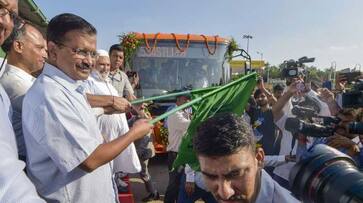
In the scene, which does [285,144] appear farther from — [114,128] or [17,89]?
[17,89]

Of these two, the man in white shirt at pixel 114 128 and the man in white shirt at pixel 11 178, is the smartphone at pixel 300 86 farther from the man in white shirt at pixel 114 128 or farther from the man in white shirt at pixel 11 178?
the man in white shirt at pixel 11 178

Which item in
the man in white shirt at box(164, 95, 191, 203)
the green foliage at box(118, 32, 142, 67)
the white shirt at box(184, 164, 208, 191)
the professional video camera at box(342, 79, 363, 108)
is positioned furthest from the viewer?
the green foliage at box(118, 32, 142, 67)

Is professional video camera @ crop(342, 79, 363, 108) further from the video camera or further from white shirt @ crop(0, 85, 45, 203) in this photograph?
white shirt @ crop(0, 85, 45, 203)

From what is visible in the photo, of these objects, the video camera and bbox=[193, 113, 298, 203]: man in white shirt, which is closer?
bbox=[193, 113, 298, 203]: man in white shirt

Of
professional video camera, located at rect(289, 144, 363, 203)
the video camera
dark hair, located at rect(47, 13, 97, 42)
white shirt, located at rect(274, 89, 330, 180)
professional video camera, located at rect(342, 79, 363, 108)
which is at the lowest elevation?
white shirt, located at rect(274, 89, 330, 180)

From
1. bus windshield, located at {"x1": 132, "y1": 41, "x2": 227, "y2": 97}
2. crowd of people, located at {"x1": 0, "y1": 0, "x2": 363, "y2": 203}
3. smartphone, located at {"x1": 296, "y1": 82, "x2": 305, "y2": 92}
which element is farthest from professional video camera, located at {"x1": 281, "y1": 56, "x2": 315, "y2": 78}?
bus windshield, located at {"x1": 132, "y1": 41, "x2": 227, "y2": 97}

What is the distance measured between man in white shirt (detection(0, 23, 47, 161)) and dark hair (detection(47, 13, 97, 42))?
1.03 feet

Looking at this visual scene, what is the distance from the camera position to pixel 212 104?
3078 millimetres

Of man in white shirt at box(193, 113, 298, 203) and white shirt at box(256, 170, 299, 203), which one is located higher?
man in white shirt at box(193, 113, 298, 203)

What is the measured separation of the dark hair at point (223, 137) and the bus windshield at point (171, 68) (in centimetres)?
584

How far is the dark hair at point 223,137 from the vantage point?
1.36m

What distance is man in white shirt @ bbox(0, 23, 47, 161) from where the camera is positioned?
82.6 inches

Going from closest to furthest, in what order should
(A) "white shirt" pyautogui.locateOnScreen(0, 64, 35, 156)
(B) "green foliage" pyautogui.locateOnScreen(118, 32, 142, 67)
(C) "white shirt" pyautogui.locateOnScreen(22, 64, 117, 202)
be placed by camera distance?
(C) "white shirt" pyautogui.locateOnScreen(22, 64, 117, 202) → (A) "white shirt" pyautogui.locateOnScreen(0, 64, 35, 156) → (B) "green foliage" pyautogui.locateOnScreen(118, 32, 142, 67)

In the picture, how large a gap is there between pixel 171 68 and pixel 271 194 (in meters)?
6.10
